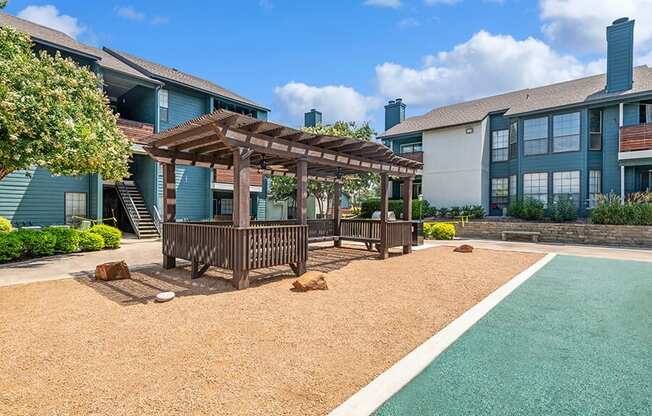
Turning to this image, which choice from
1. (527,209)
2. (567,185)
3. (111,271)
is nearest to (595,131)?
(567,185)

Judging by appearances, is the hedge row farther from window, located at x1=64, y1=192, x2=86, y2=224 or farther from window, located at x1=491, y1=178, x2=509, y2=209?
window, located at x1=491, y1=178, x2=509, y2=209

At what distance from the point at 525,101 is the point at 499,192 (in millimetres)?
5913

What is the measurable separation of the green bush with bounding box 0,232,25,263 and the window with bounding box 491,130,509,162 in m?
24.0

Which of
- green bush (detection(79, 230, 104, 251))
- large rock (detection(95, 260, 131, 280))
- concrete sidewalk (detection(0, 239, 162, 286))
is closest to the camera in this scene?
large rock (detection(95, 260, 131, 280))

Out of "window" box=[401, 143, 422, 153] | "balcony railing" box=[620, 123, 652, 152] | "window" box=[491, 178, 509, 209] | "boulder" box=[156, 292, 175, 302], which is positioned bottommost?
"boulder" box=[156, 292, 175, 302]

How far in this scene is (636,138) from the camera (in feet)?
53.1

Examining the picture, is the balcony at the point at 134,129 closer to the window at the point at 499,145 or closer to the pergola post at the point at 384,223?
the pergola post at the point at 384,223

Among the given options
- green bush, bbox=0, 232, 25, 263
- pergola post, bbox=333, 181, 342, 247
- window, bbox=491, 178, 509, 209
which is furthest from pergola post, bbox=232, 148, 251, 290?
window, bbox=491, 178, 509, 209

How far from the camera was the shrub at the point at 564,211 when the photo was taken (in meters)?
17.5

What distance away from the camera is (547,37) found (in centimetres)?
1564

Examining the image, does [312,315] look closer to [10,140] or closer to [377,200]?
[10,140]

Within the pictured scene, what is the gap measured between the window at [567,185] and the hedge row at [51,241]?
2153cm

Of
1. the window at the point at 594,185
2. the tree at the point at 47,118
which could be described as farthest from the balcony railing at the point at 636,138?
the tree at the point at 47,118

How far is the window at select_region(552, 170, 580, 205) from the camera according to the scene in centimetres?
1828
